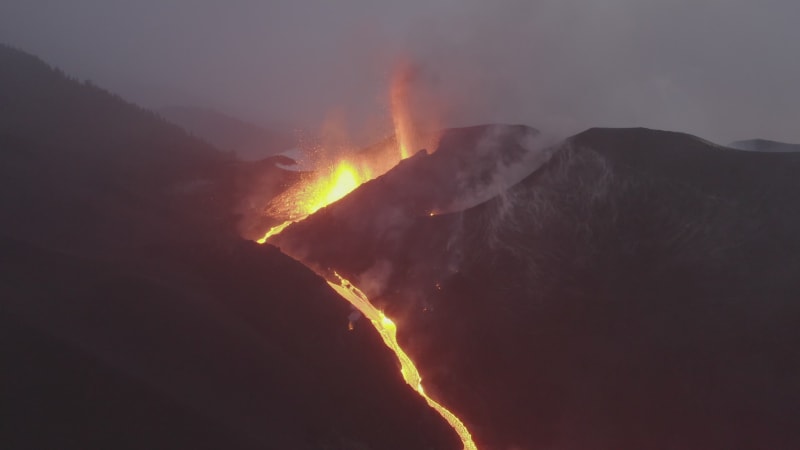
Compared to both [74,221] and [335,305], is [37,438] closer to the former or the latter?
[335,305]

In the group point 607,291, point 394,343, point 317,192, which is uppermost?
point 607,291

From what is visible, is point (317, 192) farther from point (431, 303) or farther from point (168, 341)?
point (168, 341)

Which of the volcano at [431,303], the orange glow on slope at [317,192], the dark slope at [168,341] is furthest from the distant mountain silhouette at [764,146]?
the dark slope at [168,341]

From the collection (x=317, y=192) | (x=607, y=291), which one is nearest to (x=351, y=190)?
(x=317, y=192)

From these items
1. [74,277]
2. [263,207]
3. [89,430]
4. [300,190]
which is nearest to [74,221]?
[74,277]

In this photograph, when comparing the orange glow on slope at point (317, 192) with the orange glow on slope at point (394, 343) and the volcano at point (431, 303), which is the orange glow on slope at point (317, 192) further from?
the orange glow on slope at point (394, 343)

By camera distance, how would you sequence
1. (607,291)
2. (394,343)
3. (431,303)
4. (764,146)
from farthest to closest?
(764,146) < (431,303) < (607,291) < (394,343)
